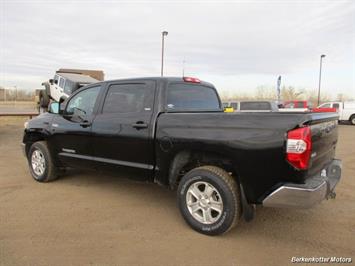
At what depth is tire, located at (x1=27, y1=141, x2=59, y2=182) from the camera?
5938mm

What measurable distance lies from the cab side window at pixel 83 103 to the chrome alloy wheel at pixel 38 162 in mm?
1059

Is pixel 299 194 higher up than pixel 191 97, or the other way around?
pixel 191 97

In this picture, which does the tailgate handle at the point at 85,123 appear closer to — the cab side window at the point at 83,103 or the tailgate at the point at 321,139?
the cab side window at the point at 83,103

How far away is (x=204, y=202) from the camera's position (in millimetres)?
3900

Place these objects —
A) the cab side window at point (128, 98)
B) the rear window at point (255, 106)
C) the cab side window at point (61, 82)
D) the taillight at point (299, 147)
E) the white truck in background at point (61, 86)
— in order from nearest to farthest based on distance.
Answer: the taillight at point (299, 147) < the cab side window at point (128, 98) < the rear window at point (255, 106) < the white truck in background at point (61, 86) < the cab side window at point (61, 82)

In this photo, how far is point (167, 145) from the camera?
4.16 m

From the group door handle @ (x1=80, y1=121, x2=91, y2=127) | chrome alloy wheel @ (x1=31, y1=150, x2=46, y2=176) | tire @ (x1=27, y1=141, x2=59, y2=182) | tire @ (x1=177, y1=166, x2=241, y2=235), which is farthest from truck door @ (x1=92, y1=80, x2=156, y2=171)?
chrome alloy wheel @ (x1=31, y1=150, x2=46, y2=176)

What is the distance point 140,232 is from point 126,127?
1.43m

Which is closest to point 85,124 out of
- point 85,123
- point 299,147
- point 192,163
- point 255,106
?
point 85,123

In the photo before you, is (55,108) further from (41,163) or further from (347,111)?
(347,111)

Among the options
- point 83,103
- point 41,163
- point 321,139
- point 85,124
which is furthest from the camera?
point 41,163

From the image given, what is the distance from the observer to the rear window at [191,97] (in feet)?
15.2

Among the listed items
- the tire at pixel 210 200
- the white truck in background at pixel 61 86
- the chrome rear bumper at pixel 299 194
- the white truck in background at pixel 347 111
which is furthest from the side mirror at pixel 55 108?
the white truck in background at pixel 347 111

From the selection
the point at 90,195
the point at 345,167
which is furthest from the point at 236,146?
the point at 345,167
